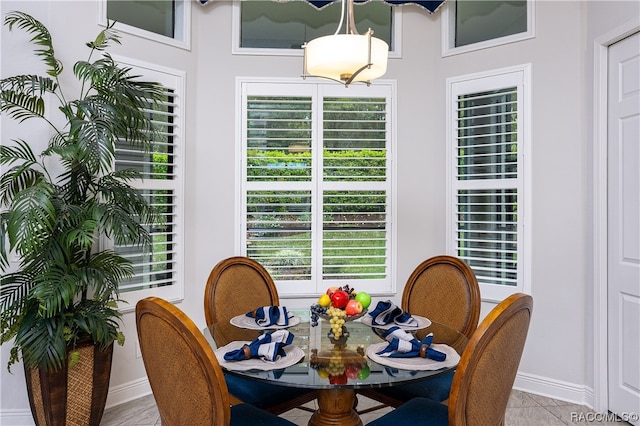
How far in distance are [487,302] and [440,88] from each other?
1850 millimetres

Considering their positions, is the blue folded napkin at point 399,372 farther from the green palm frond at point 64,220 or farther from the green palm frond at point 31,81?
the green palm frond at point 31,81

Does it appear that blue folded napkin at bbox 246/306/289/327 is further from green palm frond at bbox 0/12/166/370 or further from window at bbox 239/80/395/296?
window at bbox 239/80/395/296

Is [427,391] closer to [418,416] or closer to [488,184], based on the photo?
[418,416]

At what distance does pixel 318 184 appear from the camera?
3.79 meters

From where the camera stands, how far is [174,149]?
3508mm

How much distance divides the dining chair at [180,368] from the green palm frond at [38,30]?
1901mm

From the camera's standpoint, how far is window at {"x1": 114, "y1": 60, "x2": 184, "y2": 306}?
10.8 ft

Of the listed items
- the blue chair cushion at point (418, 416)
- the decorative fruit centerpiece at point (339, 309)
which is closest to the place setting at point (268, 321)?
the decorative fruit centerpiece at point (339, 309)

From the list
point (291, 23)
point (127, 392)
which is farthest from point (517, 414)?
point (291, 23)

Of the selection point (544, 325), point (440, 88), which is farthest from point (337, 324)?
point (440, 88)

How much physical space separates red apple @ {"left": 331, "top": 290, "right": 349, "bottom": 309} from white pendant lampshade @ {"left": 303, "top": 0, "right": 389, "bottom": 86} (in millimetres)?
1035

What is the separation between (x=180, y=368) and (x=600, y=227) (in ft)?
9.51

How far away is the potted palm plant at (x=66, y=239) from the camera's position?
2.35 metres

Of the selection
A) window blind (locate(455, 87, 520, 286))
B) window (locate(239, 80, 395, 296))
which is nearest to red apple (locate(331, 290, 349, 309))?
window (locate(239, 80, 395, 296))
